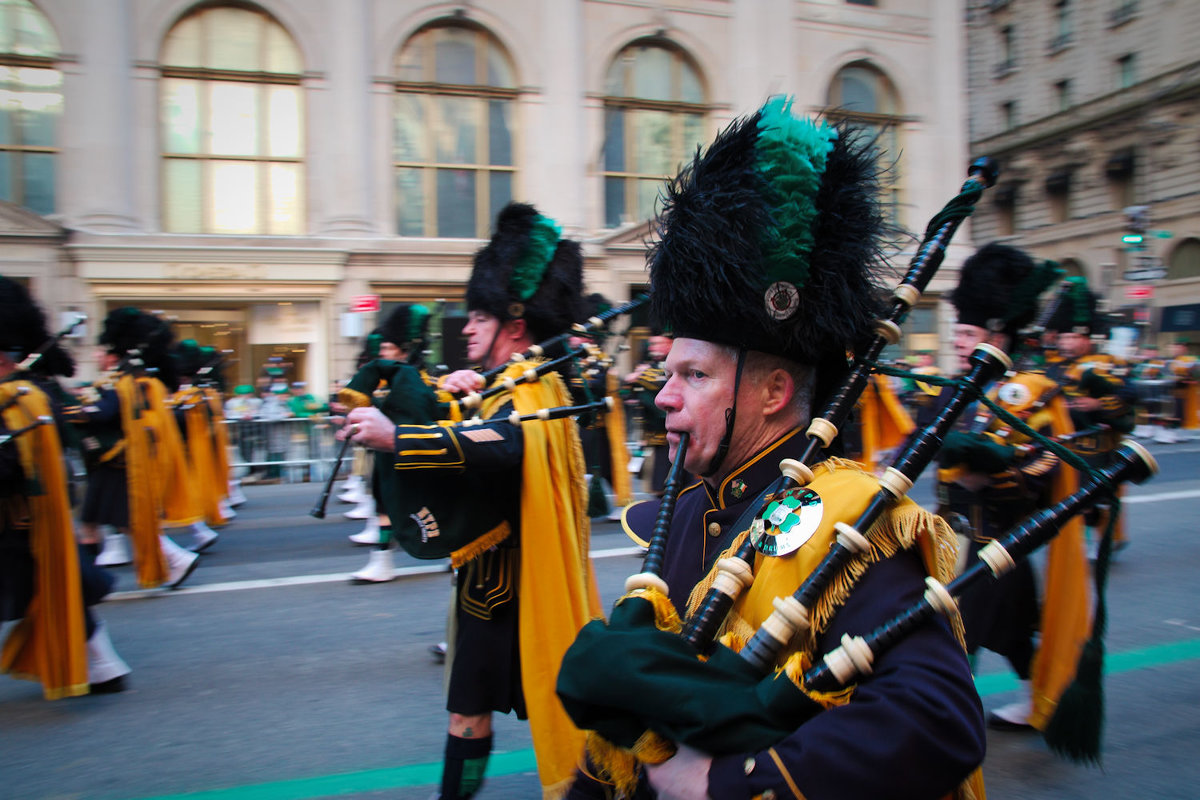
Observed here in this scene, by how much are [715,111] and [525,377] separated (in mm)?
20230

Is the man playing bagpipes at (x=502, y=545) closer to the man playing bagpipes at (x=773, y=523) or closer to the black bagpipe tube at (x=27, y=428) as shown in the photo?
the man playing bagpipes at (x=773, y=523)

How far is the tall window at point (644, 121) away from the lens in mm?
21484

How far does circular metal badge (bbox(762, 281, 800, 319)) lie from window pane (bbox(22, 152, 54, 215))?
2072 centimetres

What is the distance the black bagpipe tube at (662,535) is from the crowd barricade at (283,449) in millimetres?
12967

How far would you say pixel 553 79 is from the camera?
20.5 meters

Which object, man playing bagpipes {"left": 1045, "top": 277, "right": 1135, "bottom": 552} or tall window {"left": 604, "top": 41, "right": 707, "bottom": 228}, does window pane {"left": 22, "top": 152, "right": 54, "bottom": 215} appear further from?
man playing bagpipes {"left": 1045, "top": 277, "right": 1135, "bottom": 552}

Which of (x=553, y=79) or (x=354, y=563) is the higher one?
(x=553, y=79)

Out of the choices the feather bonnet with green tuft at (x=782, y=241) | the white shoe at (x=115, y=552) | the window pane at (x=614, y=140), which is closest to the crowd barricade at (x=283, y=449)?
the white shoe at (x=115, y=552)

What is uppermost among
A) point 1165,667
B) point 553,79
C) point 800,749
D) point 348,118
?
point 553,79

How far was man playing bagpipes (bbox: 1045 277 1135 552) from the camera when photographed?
6.20 metres

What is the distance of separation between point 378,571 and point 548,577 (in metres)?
4.44

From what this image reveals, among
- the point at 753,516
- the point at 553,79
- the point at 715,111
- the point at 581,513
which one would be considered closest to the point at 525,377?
the point at 581,513

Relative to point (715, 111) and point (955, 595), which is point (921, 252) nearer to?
point (955, 595)

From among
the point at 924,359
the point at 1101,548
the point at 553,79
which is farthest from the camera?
the point at 553,79
